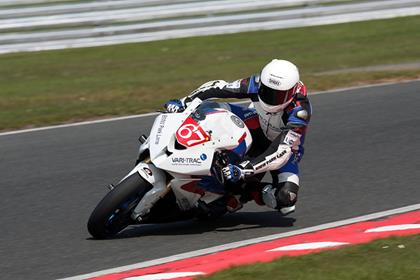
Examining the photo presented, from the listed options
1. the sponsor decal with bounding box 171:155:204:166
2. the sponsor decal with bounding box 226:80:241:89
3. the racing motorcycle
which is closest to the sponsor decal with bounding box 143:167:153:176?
the racing motorcycle

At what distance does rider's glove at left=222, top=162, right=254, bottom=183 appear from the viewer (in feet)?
21.5

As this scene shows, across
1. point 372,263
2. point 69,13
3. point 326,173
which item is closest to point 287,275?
point 372,263

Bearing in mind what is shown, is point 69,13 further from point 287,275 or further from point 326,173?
point 287,275

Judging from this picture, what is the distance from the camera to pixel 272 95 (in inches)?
270

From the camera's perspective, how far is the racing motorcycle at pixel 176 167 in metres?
6.56

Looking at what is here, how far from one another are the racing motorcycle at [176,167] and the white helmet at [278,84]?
0.92 ft

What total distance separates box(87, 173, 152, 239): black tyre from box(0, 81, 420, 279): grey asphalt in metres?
0.11

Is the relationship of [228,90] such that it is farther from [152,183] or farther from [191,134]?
[152,183]

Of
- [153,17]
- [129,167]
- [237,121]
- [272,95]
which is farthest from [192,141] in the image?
[153,17]

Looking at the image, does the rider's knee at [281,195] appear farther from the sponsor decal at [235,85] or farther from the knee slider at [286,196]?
the sponsor decal at [235,85]

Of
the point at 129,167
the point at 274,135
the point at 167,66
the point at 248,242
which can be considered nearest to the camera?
the point at 248,242

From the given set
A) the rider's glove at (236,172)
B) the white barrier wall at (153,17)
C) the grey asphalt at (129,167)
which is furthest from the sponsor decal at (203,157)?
the white barrier wall at (153,17)

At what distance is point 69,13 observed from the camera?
16484 millimetres

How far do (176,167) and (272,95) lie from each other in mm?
911
